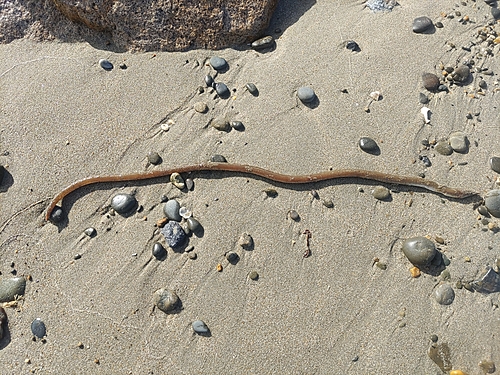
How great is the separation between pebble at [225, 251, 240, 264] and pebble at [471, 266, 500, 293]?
2109mm

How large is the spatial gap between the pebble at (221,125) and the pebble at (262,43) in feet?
3.30

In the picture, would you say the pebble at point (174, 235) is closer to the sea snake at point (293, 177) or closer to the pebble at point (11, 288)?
the sea snake at point (293, 177)

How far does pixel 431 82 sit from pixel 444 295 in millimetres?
2256

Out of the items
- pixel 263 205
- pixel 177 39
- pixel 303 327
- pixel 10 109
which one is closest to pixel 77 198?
pixel 10 109

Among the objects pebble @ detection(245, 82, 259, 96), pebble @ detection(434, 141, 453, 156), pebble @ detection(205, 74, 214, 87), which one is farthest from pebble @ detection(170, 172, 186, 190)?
pebble @ detection(434, 141, 453, 156)

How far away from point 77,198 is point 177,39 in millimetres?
2013

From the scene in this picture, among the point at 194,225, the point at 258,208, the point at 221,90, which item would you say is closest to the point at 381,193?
the point at 258,208

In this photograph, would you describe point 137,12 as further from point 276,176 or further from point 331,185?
point 331,185

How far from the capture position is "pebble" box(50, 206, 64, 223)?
3593 millimetres

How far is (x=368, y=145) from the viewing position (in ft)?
13.0

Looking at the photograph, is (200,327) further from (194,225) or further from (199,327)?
(194,225)

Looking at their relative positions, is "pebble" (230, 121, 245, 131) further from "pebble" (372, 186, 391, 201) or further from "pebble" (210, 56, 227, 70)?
"pebble" (372, 186, 391, 201)

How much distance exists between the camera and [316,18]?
15.3ft

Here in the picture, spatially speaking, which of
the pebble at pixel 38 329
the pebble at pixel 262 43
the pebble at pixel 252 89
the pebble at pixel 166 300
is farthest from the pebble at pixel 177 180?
the pebble at pixel 262 43
